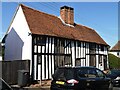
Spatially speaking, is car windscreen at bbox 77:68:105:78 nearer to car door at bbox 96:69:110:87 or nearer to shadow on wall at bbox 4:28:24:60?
car door at bbox 96:69:110:87

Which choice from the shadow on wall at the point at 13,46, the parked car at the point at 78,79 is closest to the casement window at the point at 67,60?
the shadow on wall at the point at 13,46

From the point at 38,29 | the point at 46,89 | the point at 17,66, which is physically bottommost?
the point at 46,89

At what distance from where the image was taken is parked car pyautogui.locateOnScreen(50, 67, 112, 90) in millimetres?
12211

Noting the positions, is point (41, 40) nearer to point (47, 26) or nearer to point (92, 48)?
point (47, 26)

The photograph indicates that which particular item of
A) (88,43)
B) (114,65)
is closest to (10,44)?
(88,43)

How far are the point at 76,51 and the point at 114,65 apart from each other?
1718 cm

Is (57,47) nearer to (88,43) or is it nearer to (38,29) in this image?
(38,29)

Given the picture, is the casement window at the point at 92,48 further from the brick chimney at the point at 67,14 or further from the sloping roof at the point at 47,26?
the brick chimney at the point at 67,14

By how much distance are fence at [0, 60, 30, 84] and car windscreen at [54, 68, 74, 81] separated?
24.2ft

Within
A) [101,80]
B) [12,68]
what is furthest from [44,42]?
[101,80]

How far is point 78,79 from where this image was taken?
12.3 meters

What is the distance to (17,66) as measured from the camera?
816 inches

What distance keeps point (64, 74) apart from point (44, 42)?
10394 mm

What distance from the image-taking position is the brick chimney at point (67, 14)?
98.7 feet
